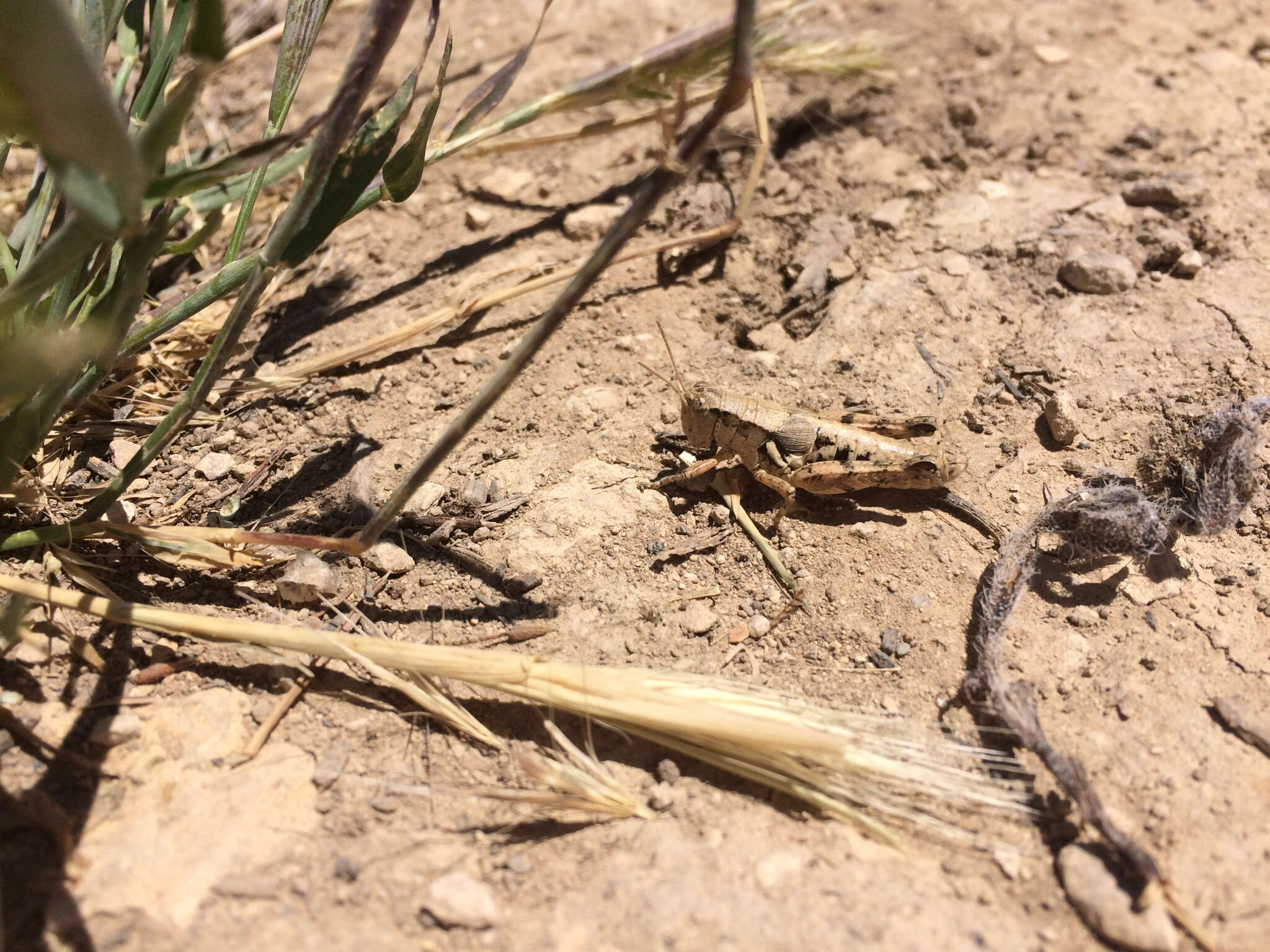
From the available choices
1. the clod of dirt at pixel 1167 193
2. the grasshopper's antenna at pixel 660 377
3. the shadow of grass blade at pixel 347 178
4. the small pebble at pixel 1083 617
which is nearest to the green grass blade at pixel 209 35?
the shadow of grass blade at pixel 347 178

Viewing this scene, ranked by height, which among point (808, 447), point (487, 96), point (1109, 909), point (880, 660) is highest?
point (487, 96)

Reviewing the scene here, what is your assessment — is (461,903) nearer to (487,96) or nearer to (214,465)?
(214,465)

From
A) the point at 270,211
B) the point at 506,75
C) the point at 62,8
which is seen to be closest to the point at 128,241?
the point at 62,8

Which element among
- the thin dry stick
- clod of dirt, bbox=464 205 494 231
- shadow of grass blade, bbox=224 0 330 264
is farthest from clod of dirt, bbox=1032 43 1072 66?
the thin dry stick

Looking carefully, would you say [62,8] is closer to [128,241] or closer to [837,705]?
[128,241]

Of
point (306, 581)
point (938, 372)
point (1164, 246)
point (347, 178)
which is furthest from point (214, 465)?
point (1164, 246)


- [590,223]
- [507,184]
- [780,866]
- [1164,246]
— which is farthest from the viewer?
[507,184]
